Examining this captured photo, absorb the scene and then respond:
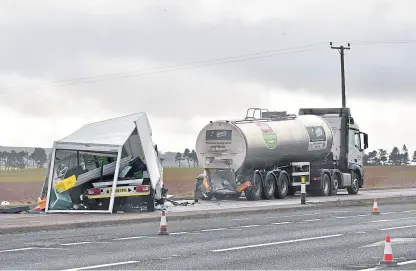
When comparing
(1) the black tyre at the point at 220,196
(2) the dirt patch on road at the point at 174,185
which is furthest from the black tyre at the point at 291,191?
(2) the dirt patch on road at the point at 174,185

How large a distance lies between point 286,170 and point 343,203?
22.3 feet

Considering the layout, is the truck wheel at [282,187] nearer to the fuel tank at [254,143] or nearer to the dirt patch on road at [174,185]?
the fuel tank at [254,143]

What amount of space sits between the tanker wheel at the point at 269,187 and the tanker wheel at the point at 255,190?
1.34ft

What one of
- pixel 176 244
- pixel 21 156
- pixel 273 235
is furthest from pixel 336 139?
pixel 21 156

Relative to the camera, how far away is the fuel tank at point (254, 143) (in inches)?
1404

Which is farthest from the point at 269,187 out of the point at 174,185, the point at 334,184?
the point at 174,185

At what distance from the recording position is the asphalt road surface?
13658 millimetres

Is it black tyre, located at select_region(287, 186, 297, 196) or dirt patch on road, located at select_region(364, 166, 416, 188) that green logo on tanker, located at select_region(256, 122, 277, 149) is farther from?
dirt patch on road, located at select_region(364, 166, 416, 188)

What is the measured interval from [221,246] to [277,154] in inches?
827

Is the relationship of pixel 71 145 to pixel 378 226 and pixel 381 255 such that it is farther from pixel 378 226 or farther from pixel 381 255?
pixel 381 255

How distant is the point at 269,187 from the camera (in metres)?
37.2

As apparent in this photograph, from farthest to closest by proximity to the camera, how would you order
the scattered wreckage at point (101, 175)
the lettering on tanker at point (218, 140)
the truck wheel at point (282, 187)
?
the truck wheel at point (282, 187) < the lettering on tanker at point (218, 140) < the scattered wreckage at point (101, 175)

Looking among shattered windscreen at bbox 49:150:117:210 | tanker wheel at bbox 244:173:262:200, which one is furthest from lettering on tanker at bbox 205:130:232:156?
shattered windscreen at bbox 49:150:117:210

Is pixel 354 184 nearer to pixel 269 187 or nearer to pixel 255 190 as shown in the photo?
pixel 269 187
